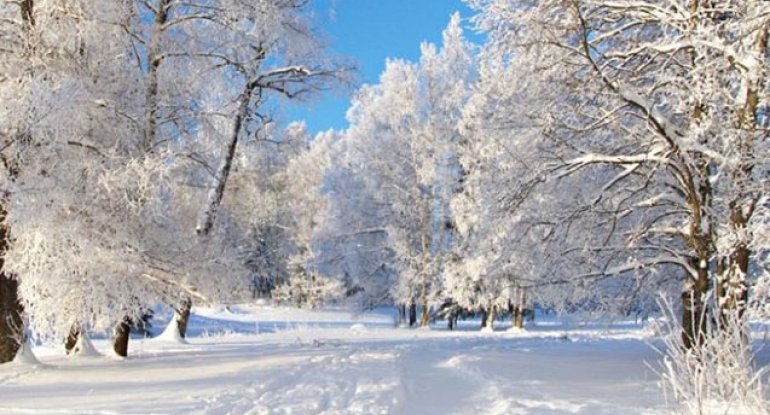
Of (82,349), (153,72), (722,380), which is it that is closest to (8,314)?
(82,349)

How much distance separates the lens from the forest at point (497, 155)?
8.13 metres

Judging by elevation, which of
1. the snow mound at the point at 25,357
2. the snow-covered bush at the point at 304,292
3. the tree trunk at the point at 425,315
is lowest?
the snow mound at the point at 25,357

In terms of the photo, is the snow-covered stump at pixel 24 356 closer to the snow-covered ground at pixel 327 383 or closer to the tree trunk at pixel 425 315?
the snow-covered ground at pixel 327 383

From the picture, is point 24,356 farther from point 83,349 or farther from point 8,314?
point 83,349

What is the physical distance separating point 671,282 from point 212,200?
29.4 feet

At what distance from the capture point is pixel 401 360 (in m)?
12.7

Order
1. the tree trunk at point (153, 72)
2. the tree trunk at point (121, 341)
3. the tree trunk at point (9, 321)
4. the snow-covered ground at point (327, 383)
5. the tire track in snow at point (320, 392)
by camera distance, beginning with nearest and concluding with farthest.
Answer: the tire track in snow at point (320, 392)
the snow-covered ground at point (327, 383)
the tree trunk at point (9, 321)
the tree trunk at point (153, 72)
the tree trunk at point (121, 341)

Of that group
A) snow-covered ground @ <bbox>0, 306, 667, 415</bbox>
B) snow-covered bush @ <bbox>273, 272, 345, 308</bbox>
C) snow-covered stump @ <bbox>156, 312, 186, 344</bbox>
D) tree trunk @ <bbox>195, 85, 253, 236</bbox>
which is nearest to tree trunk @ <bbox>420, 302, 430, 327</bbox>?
snow-covered stump @ <bbox>156, 312, 186, 344</bbox>

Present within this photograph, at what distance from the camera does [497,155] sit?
1168cm

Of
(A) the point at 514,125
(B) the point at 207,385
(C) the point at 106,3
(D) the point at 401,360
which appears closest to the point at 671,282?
(A) the point at 514,125

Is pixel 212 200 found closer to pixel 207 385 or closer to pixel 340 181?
pixel 207 385

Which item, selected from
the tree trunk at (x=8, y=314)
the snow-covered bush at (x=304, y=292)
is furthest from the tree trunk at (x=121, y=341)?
the snow-covered bush at (x=304, y=292)

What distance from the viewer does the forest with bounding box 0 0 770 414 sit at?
813cm

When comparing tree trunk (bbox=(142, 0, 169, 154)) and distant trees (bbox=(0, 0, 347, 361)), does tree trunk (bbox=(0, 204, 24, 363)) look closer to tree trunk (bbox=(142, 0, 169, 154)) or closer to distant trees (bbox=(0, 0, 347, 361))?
distant trees (bbox=(0, 0, 347, 361))
